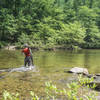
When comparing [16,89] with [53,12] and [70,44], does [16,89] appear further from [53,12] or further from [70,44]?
[53,12]

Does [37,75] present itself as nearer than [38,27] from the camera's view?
Yes

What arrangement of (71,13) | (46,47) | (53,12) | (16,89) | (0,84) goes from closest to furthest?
(16,89) < (0,84) < (46,47) < (53,12) < (71,13)

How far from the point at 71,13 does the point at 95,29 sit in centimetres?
900

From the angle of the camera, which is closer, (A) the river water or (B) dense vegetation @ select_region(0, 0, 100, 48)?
(A) the river water

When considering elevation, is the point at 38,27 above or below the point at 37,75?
above

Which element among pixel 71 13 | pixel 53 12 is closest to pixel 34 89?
pixel 53 12

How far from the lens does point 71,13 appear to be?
4962 cm

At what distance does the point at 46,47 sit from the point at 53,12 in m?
15.9

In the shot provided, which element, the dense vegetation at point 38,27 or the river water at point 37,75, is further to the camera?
the dense vegetation at point 38,27

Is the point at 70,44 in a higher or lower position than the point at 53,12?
lower

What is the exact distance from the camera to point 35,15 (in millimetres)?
40562

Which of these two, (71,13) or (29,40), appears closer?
(29,40)

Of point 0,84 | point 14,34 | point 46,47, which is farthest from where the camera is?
point 14,34

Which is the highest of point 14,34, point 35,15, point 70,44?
point 35,15
